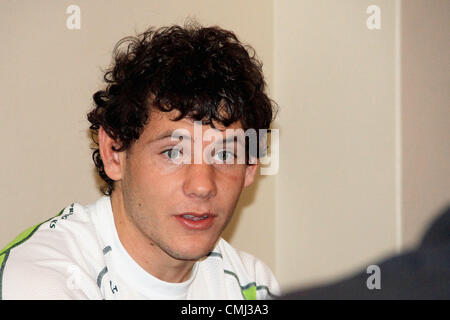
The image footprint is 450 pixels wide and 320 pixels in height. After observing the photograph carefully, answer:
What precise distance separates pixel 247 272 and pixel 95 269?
39 cm

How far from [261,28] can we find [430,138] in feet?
2.22

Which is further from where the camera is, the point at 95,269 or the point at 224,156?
the point at 224,156

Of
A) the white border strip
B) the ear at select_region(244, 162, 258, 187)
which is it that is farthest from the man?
the white border strip

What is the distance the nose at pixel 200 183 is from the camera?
39.1 inches

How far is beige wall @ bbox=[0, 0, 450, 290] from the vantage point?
1.33m

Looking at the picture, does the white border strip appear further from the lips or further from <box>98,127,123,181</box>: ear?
<box>98,127,123,181</box>: ear

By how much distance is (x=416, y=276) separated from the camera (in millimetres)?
204

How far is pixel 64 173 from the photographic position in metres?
1.39

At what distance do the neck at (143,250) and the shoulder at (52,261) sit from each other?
7cm

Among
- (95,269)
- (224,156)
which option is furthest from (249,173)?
(95,269)

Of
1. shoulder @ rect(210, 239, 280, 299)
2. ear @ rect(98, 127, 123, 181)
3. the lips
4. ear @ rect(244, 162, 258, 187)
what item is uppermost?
ear @ rect(98, 127, 123, 181)

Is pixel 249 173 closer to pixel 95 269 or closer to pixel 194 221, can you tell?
pixel 194 221

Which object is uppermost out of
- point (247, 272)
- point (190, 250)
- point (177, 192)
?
point (177, 192)

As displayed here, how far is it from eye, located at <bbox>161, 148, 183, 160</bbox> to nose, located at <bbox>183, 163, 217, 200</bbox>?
1.3 inches
